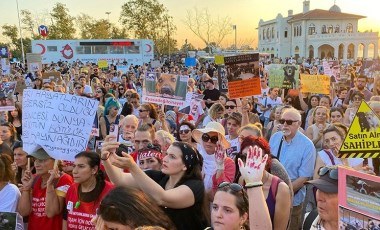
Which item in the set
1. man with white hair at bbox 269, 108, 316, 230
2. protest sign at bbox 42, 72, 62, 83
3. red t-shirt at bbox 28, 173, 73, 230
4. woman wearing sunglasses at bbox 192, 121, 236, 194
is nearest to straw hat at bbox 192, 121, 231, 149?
woman wearing sunglasses at bbox 192, 121, 236, 194

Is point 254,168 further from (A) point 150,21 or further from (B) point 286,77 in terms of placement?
(A) point 150,21

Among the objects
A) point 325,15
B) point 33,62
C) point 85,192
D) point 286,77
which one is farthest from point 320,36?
point 85,192

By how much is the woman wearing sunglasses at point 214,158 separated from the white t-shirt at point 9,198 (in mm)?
1793

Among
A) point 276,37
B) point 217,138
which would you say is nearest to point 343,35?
point 276,37

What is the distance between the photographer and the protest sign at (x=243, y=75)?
702 cm

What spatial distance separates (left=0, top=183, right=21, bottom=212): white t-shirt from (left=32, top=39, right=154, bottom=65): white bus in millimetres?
42268

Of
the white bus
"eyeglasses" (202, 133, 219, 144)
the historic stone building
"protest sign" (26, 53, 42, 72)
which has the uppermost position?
the historic stone building

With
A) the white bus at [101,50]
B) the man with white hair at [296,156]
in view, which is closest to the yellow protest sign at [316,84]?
the man with white hair at [296,156]

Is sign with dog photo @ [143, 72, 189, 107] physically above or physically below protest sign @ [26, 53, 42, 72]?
below

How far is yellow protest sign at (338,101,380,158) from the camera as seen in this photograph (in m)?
2.93

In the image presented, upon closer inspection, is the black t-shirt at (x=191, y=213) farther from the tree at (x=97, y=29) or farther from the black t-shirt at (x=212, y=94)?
the tree at (x=97, y=29)

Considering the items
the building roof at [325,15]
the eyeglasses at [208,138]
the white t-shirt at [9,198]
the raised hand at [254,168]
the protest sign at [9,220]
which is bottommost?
the protest sign at [9,220]

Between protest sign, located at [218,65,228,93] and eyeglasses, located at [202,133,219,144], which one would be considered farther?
protest sign, located at [218,65,228,93]

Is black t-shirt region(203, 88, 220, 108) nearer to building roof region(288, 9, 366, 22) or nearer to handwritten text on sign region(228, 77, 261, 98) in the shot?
handwritten text on sign region(228, 77, 261, 98)
